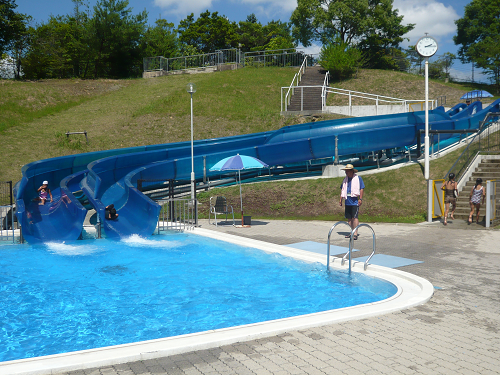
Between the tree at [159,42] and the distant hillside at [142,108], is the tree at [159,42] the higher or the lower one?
the higher one

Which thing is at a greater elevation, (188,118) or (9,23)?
(9,23)

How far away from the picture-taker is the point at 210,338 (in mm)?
4348

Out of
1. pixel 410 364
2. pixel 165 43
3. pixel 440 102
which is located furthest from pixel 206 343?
pixel 165 43

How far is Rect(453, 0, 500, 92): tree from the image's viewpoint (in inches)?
1503

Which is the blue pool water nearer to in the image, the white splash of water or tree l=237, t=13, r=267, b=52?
the white splash of water

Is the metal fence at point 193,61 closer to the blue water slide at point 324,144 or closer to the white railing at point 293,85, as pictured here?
the white railing at point 293,85

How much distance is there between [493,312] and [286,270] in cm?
384

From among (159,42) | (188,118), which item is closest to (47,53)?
(159,42)

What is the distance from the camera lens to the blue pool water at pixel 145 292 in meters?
5.61

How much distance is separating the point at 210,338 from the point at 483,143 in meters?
15.5

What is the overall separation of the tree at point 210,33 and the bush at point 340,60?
27129 millimetres

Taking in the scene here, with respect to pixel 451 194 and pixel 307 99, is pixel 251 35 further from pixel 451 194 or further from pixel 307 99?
pixel 451 194

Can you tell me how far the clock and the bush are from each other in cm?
2404

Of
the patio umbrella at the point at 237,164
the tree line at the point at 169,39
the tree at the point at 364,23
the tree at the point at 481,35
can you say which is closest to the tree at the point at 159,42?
the tree line at the point at 169,39
